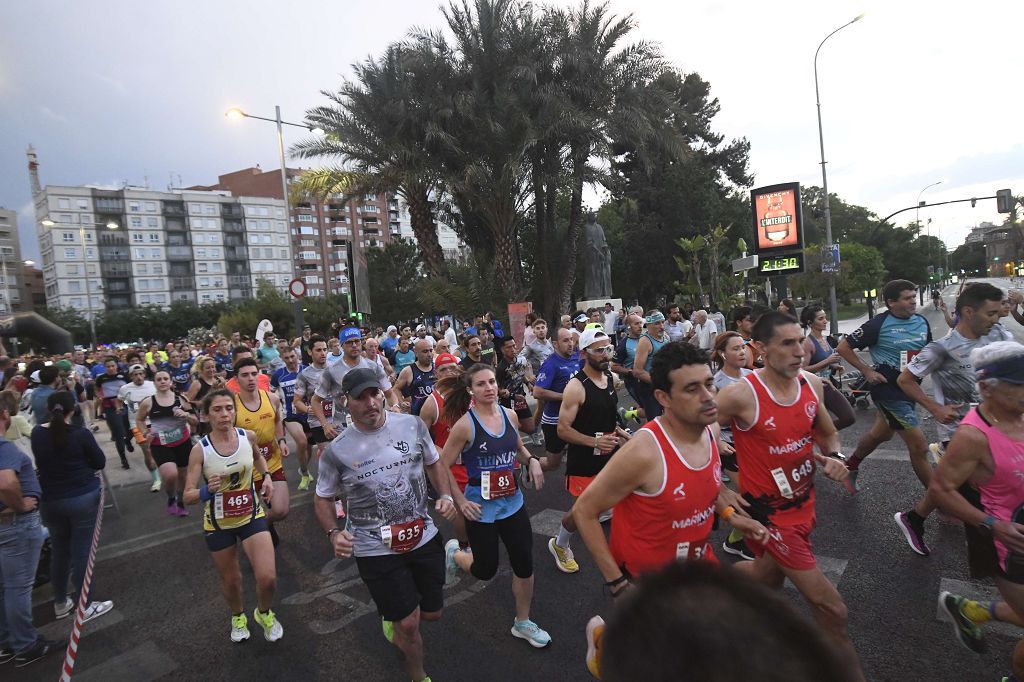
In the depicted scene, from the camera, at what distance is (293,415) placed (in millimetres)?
8320

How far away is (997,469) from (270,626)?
4459 mm

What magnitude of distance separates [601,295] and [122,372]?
19351 millimetres

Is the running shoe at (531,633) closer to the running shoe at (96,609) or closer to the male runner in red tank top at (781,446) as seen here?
the male runner in red tank top at (781,446)

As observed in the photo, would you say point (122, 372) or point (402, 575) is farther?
point (122, 372)

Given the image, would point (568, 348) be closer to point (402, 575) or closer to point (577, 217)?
point (402, 575)

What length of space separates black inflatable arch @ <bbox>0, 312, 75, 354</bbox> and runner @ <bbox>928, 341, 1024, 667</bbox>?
69.0 feet

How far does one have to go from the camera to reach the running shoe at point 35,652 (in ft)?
13.9

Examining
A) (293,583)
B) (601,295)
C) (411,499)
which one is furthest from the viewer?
(601,295)

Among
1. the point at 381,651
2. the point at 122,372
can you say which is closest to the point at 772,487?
the point at 381,651

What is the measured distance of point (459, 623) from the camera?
418 cm

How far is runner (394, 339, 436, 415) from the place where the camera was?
7.23 m

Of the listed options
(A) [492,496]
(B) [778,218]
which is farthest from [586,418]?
(B) [778,218]

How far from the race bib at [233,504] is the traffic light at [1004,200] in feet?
108

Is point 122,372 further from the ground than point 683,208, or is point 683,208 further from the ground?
point 683,208
